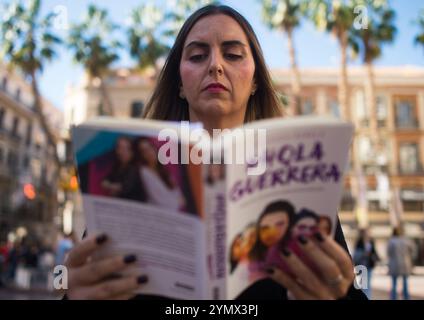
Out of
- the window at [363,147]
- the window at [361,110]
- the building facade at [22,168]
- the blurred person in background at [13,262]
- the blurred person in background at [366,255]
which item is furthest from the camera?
the building facade at [22,168]

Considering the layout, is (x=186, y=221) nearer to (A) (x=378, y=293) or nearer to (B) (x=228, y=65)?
(B) (x=228, y=65)

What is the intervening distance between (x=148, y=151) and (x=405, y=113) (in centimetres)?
3007

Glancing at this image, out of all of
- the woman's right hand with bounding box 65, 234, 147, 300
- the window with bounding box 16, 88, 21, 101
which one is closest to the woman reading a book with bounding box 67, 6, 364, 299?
the woman's right hand with bounding box 65, 234, 147, 300

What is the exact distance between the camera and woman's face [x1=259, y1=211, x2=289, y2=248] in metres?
0.94

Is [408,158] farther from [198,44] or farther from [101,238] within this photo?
[101,238]

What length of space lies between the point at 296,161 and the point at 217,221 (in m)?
0.21

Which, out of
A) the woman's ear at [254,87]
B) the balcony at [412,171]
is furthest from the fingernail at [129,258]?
the balcony at [412,171]

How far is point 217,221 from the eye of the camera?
88 cm

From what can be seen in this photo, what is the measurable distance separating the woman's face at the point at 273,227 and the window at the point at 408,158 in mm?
28423

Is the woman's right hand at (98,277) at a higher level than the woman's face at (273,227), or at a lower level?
lower

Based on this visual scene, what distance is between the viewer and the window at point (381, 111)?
27.9m

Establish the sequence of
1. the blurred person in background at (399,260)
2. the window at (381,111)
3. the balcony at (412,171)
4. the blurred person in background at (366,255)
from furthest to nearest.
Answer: the window at (381,111)
the balcony at (412,171)
the blurred person in background at (366,255)
the blurred person in background at (399,260)

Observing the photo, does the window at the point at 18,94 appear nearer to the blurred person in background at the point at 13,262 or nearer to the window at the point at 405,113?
the blurred person in background at the point at 13,262

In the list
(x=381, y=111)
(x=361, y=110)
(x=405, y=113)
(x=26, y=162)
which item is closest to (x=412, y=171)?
(x=405, y=113)
